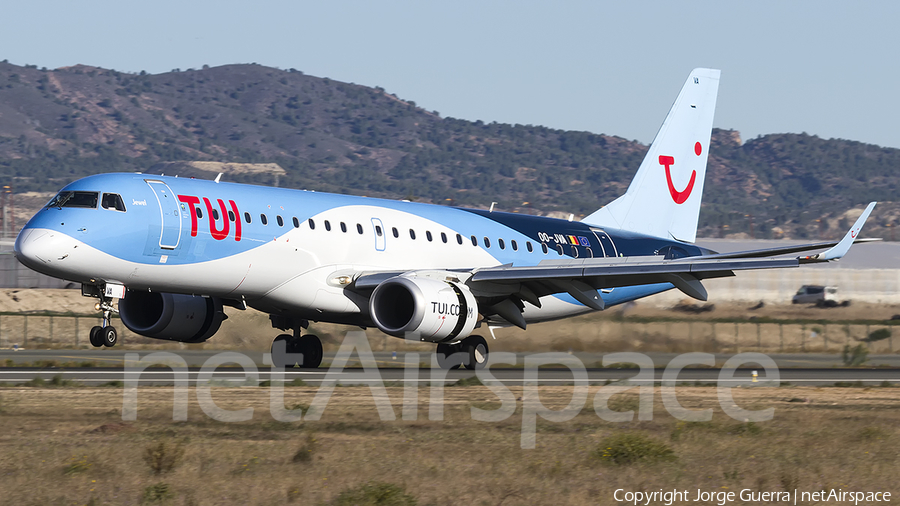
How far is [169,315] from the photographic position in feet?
85.1

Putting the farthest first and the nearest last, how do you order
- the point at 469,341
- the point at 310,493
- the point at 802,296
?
the point at 802,296
the point at 469,341
the point at 310,493

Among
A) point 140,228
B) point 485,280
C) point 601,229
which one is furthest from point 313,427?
point 601,229

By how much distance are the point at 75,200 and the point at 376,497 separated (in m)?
13.3

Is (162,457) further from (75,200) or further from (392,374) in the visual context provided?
(392,374)

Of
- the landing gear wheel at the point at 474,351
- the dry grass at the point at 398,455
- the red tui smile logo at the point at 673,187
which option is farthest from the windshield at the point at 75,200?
the red tui smile logo at the point at 673,187

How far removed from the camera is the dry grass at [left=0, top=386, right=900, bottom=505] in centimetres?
1134

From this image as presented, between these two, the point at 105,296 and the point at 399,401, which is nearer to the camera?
the point at 399,401

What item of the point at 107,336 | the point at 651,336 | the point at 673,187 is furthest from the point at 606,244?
the point at 107,336

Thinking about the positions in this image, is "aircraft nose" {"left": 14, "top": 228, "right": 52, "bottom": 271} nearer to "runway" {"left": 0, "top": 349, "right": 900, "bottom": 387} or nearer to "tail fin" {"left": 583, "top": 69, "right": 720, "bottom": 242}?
"runway" {"left": 0, "top": 349, "right": 900, "bottom": 387}

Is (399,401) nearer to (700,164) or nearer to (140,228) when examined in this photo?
(140,228)

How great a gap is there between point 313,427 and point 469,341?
38.6 ft

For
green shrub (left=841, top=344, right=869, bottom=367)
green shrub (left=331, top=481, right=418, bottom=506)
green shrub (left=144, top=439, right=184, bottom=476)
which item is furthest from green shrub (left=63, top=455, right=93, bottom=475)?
green shrub (left=841, top=344, right=869, bottom=367)

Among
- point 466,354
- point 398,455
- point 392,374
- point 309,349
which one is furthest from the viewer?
point 309,349

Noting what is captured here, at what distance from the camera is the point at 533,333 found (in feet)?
113
